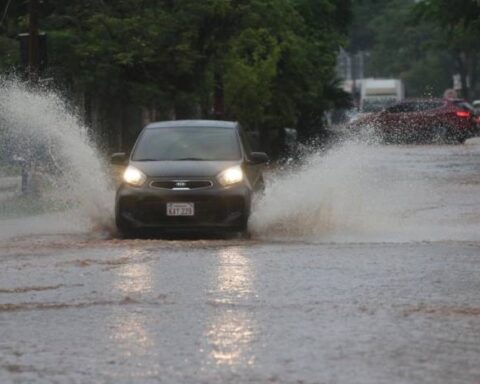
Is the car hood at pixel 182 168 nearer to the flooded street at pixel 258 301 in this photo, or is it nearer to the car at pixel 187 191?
the car at pixel 187 191

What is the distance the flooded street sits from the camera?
911 cm

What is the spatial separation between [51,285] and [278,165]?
28.1 meters

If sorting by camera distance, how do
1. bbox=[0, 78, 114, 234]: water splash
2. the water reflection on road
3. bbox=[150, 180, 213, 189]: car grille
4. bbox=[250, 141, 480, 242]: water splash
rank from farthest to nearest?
bbox=[0, 78, 114, 234]: water splash, bbox=[250, 141, 480, 242]: water splash, bbox=[150, 180, 213, 189]: car grille, the water reflection on road

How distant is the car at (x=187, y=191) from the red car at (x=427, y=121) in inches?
1525

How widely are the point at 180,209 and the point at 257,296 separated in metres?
5.71

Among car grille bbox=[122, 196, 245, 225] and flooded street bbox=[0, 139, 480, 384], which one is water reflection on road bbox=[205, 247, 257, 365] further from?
car grille bbox=[122, 196, 245, 225]

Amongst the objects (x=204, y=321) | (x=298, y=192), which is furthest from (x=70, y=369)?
(x=298, y=192)

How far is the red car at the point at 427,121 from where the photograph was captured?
189 ft

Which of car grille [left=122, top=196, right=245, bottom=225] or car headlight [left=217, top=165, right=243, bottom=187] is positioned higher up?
car headlight [left=217, top=165, right=243, bottom=187]

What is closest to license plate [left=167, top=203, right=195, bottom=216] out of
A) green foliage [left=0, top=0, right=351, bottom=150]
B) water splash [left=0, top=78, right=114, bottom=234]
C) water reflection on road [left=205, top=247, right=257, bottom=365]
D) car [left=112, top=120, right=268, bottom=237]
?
car [left=112, top=120, right=268, bottom=237]

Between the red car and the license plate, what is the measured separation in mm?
39762

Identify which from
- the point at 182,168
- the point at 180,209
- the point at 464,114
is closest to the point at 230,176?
the point at 182,168

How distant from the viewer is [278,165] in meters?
40.9

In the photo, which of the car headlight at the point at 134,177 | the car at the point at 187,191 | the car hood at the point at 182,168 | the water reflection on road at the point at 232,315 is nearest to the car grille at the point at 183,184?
the car at the point at 187,191
